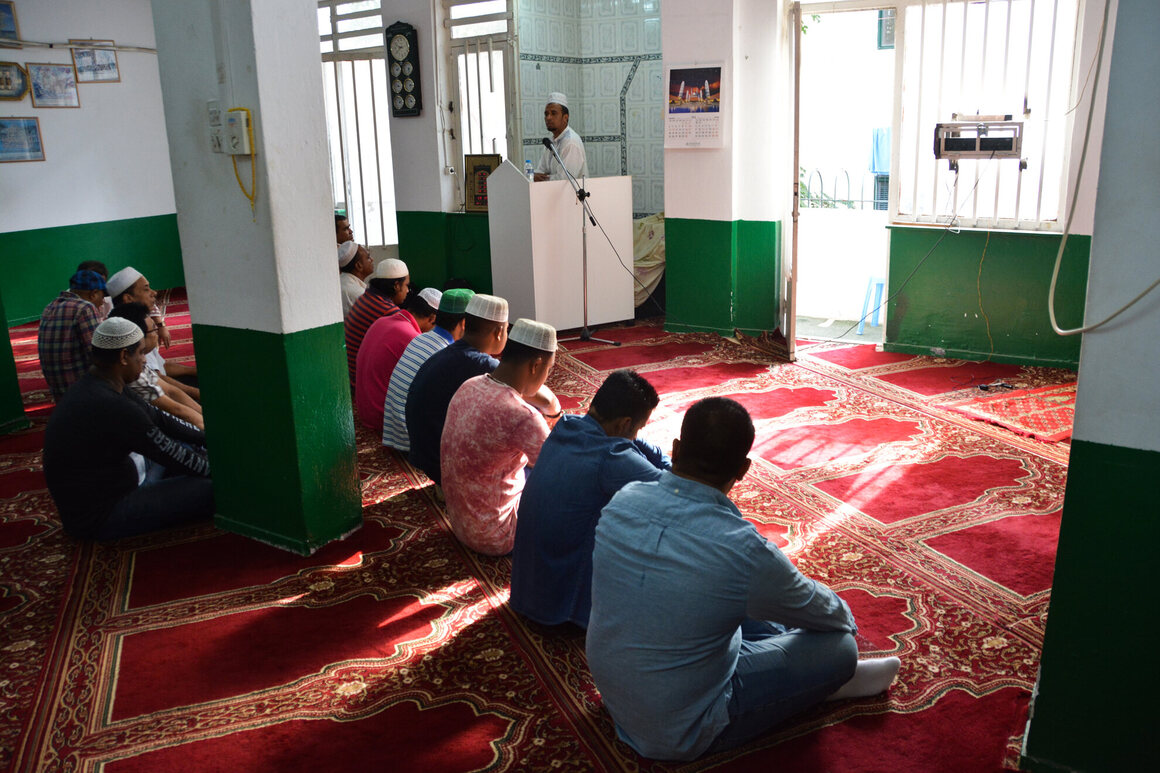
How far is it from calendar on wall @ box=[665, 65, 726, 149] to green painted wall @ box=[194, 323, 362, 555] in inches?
148

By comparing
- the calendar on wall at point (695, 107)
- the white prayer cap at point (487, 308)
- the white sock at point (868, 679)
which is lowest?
the white sock at point (868, 679)

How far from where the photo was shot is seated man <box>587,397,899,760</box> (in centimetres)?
202

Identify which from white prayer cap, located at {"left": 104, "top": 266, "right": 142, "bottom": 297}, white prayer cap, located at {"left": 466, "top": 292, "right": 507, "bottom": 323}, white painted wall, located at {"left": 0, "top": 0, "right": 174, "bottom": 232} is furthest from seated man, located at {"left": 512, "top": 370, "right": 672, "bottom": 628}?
white painted wall, located at {"left": 0, "top": 0, "right": 174, "bottom": 232}

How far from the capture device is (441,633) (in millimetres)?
2990

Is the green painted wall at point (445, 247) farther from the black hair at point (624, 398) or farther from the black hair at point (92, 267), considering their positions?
the black hair at point (624, 398)

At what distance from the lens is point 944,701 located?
255cm

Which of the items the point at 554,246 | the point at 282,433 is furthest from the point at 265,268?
the point at 554,246

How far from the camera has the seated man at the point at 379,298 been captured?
5082mm

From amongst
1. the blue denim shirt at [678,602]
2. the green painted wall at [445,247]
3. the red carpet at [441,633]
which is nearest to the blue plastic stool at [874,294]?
the red carpet at [441,633]

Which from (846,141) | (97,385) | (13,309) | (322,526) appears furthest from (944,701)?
(13,309)

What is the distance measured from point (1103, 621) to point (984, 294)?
426 centimetres

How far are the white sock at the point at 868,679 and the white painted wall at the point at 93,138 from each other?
8.63 meters

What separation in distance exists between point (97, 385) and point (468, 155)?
4.81m

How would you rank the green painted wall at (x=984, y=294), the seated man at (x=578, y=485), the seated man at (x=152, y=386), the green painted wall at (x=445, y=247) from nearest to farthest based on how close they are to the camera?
1. the seated man at (x=578, y=485)
2. the seated man at (x=152, y=386)
3. the green painted wall at (x=984, y=294)
4. the green painted wall at (x=445, y=247)
